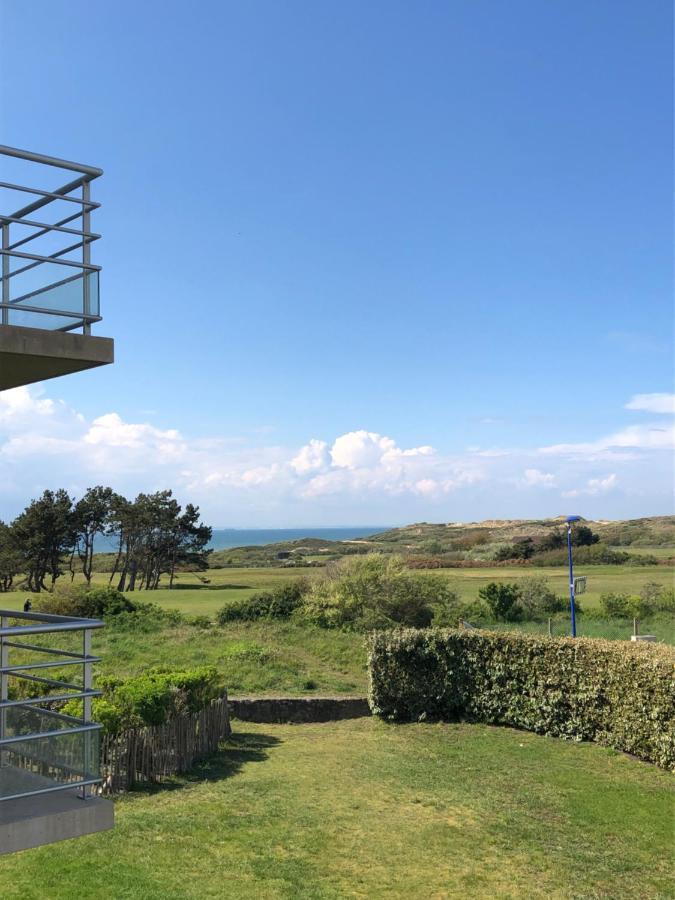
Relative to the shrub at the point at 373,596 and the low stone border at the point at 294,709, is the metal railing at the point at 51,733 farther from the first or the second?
the shrub at the point at 373,596

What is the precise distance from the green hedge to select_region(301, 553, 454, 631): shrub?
9442 millimetres

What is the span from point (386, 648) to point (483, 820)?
7334 mm

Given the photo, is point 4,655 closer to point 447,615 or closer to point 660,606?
point 447,615

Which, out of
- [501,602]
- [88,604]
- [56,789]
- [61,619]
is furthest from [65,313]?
[501,602]

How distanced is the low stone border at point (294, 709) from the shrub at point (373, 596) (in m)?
8.48

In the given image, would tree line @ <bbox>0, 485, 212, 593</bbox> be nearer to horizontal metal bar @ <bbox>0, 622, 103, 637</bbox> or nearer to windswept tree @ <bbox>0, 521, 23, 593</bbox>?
windswept tree @ <bbox>0, 521, 23, 593</bbox>

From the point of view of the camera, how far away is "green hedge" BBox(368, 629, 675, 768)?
1527 centimetres

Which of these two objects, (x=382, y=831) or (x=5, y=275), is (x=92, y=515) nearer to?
(x=382, y=831)

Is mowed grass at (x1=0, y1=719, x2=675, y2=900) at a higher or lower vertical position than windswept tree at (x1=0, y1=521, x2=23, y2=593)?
lower

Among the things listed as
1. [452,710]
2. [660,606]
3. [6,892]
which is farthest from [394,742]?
[660,606]

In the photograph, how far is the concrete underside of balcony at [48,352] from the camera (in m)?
5.74

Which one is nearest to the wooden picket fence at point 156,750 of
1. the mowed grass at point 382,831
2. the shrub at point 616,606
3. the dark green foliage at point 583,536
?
the mowed grass at point 382,831

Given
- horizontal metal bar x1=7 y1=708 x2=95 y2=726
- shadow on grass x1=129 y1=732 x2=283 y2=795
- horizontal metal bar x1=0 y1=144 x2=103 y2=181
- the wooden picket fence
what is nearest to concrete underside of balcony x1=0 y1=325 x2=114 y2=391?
horizontal metal bar x1=0 y1=144 x2=103 y2=181

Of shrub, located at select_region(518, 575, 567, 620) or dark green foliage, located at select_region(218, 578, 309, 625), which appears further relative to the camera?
shrub, located at select_region(518, 575, 567, 620)
